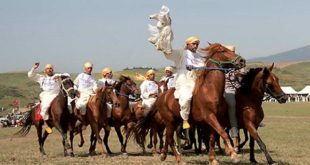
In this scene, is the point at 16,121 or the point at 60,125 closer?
the point at 60,125

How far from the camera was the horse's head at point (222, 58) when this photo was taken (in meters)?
12.8

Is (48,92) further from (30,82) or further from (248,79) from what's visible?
(30,82)

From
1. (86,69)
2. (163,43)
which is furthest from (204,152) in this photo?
(163,43)

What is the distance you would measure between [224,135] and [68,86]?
7147 mm

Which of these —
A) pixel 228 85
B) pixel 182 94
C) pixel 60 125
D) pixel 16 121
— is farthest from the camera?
pixel 16 121

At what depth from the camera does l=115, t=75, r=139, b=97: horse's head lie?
19.0 metres

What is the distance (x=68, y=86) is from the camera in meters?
17.8

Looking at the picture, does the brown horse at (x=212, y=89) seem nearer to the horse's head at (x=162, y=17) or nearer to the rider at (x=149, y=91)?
the horse's head at (x=162, y=17)

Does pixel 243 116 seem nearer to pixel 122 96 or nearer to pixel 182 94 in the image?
pixel 182 94

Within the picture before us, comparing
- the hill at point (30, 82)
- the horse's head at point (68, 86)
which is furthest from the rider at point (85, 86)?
the hill at point (30, 82)

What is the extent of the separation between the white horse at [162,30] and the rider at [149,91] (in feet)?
17.8

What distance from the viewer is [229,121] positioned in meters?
14.2

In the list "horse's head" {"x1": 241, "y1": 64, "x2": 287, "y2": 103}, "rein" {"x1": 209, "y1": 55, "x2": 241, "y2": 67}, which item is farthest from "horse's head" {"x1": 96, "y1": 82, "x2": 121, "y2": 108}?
"rein" {"x1": 209, "y1": 55, "x2": 241, "y2": 67}

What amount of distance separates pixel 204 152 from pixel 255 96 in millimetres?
5587
